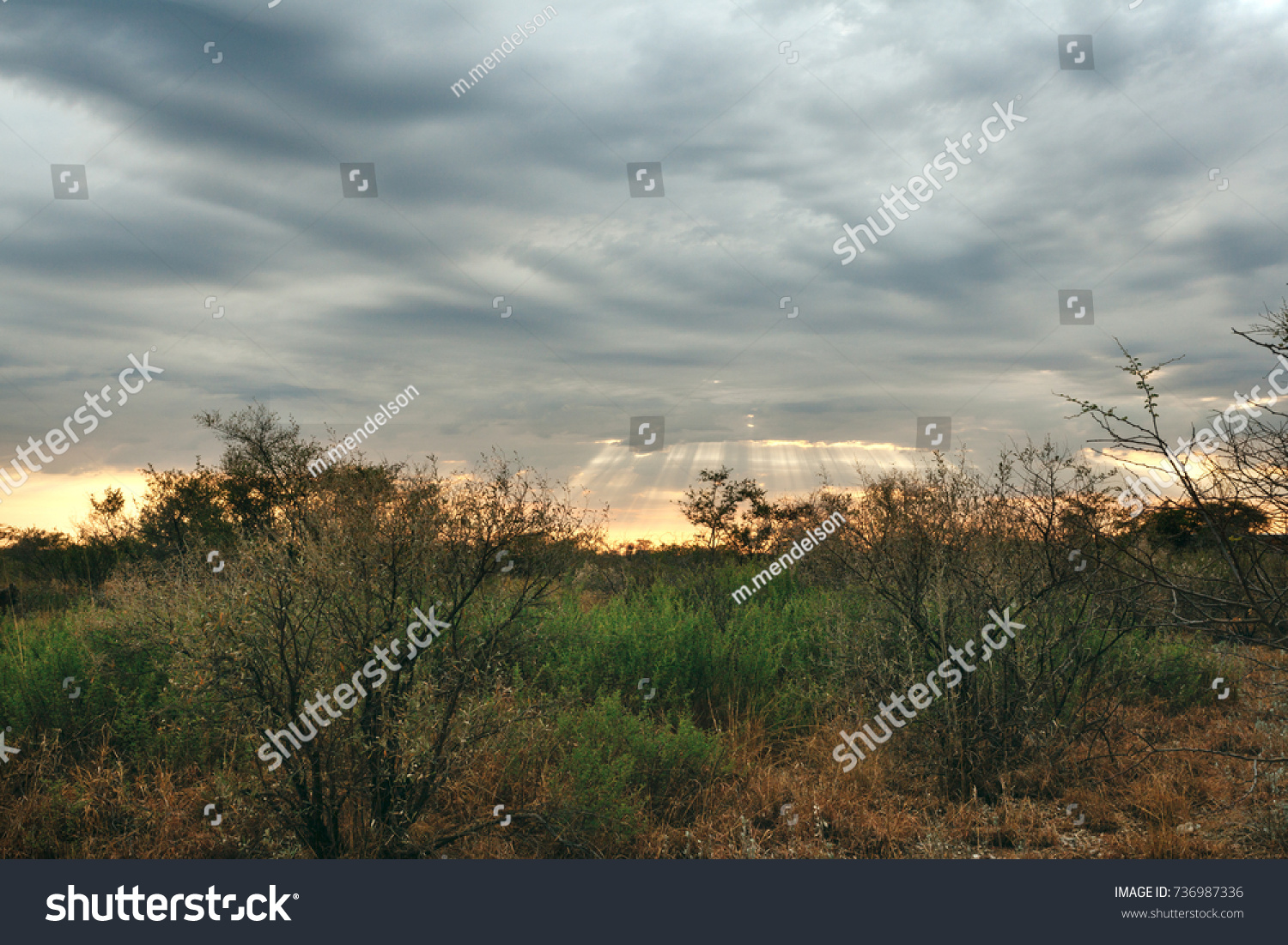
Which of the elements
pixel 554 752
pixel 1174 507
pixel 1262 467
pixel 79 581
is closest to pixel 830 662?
pixel 554 752

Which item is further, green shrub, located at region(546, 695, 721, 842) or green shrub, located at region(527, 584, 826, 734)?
green shrub, located at region(527, 584, 826, 734)

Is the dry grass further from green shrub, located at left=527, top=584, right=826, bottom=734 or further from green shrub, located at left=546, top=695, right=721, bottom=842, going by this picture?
green shrub, located at left=527, top=584, right=826, bottom=734

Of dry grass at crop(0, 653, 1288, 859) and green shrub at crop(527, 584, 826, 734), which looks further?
green shrub at crop(527, 584, 826, 734)

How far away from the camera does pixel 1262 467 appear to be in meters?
5.21

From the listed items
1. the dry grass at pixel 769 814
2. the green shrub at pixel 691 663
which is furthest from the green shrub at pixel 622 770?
the green shrub at pixel 691 663

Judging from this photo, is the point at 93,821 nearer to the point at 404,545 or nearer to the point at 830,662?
the point at 404,545

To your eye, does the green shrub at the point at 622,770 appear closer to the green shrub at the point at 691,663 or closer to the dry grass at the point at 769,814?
the dry grass at the point at 769,814

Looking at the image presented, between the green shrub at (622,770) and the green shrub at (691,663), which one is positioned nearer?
the green shrub at (622,770)

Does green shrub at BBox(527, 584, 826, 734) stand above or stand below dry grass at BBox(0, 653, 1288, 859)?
above

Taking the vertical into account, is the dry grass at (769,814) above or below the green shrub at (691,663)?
below

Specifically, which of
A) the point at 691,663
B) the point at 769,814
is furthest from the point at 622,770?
the point at 691,663

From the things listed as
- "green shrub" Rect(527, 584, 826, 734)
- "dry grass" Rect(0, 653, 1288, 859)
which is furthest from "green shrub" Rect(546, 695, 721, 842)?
"green shrub" Rect(527, 584, 826, 734)

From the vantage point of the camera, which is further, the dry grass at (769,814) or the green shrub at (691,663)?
the green shrub at (691,663)

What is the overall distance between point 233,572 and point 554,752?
10.3 ft
